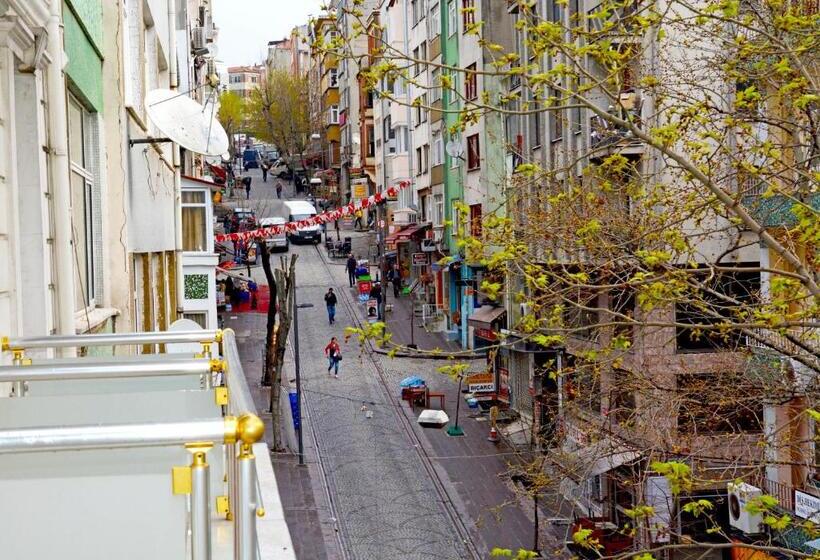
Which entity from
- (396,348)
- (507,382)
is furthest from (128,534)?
(507,382)

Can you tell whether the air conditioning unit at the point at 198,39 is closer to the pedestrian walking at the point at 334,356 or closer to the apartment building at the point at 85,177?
the pedestrian walking at the point at 334,356

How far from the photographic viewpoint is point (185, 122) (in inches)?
538

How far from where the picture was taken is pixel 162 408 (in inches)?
157

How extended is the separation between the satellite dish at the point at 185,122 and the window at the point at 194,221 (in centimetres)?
1579

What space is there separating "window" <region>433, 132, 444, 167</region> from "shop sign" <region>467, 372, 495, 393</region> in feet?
47.7

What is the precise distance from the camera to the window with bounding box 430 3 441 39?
44000 millimetres

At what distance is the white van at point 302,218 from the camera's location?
65.0m

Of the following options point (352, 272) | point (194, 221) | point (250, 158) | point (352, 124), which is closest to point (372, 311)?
point (352, 272)

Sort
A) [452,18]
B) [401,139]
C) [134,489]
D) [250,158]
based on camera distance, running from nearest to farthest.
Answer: [134,489] < [452,18] < [401,139] < [250,158]

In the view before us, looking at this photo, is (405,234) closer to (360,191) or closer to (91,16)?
(360,191)

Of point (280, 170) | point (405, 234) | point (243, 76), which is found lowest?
point (405, 234)

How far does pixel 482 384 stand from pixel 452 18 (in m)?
15.8

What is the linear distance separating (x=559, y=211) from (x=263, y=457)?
20.6 ft

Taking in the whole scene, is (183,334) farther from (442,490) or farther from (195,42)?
(195,42)
